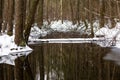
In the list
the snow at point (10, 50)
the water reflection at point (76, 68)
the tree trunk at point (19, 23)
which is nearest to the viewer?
the water reflection at point (76, 68)

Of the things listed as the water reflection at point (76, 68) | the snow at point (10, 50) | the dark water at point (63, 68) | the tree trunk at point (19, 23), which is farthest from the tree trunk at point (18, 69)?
the tree trunk at point (19, 23)

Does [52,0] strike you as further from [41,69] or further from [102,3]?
[41,69]

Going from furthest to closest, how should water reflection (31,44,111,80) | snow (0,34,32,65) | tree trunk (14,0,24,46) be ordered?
tree trunk (14,0,24,46) < snow (0,34,32,65) < water reflection (31,44,111,80)

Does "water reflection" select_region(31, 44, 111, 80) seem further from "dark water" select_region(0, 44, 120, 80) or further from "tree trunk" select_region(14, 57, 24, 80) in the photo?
"tree trunk" select_region(14, 57, 24, 80)

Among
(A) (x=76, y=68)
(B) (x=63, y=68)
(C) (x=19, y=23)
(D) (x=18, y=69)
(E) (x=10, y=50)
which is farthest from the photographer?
(C) (x=19, y=23)

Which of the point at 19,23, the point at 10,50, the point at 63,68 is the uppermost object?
the point at 19,23

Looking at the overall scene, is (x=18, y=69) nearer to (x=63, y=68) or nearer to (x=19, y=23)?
(x=63, y=68)

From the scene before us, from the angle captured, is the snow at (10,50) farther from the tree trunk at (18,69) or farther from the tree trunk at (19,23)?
the tree trunk at (18,69)

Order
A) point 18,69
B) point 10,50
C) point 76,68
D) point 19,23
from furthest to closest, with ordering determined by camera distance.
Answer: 1. point 19,23
2. point 10,50
3. point 76,68
4. point 18,69

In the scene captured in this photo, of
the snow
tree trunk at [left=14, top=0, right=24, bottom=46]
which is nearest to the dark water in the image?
the snow

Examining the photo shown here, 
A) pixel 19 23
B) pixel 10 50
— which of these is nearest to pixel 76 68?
pixel 10 50

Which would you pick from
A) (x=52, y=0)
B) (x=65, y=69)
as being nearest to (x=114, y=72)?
(x=65, y=69)

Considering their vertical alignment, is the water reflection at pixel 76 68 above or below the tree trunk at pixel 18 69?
below

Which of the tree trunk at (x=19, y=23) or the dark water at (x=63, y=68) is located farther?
the tree trunk at (x=19, y=23)
